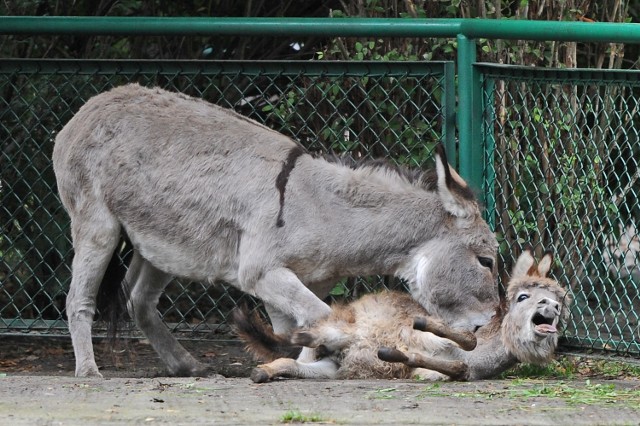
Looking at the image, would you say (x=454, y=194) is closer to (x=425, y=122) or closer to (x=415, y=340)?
(x=415, y=340)

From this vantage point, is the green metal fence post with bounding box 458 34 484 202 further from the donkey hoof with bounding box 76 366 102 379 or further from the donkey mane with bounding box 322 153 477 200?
the donkey hoof with bounding box 76 366 102 379

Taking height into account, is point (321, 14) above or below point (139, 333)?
above

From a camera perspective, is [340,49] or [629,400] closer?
[629,400]

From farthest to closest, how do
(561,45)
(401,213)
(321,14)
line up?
(321,14) → (561,45) → (401,213)

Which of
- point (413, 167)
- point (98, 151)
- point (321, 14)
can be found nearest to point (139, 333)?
point (98, 151)

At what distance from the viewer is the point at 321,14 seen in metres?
9.59

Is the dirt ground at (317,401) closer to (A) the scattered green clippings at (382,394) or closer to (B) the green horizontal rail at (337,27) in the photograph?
(A) the scattered green clippings at (382,394)

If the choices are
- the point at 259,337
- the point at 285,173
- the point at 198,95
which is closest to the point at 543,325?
the point at 259,337

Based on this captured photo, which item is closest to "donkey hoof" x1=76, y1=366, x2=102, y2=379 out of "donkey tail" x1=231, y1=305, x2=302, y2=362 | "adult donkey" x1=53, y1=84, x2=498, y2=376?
"adult donkey" x1=53, y1=84, x2=498, y2=376

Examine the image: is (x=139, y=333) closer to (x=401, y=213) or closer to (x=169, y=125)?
(x=169, y=125)

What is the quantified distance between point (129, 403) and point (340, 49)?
3.36 m

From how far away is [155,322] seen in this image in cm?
715

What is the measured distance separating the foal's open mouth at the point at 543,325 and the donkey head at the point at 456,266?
351 millimetres

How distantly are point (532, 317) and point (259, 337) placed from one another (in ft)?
4.41
